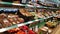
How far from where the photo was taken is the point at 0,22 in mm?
1749

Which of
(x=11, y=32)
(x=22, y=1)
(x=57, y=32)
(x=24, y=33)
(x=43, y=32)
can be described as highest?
(x=22, y=1)

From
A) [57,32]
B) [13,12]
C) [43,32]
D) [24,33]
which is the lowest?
[57,32]

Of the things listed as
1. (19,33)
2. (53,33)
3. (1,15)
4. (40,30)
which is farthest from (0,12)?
(53,33)

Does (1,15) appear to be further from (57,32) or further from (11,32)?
(57,32)

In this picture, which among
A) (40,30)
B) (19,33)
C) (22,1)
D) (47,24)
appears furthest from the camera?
(47,24)

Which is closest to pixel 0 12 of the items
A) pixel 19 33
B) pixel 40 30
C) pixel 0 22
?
pixel 0 22

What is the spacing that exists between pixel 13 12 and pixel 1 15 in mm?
482

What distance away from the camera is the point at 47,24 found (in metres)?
3.94

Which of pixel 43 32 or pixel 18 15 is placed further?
pixel 43 32

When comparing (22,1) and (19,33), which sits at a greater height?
(22,1)

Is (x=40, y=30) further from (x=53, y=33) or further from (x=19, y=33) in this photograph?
(x=19, y=33)

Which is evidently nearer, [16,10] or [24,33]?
[24,33]

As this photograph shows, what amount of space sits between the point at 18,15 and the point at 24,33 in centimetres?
37

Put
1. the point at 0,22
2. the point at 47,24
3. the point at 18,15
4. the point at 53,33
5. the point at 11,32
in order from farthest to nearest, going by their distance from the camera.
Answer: the point at 47,24, the point at 53,33, the point at 18,15, the point at 11,32, the point at 0,22
